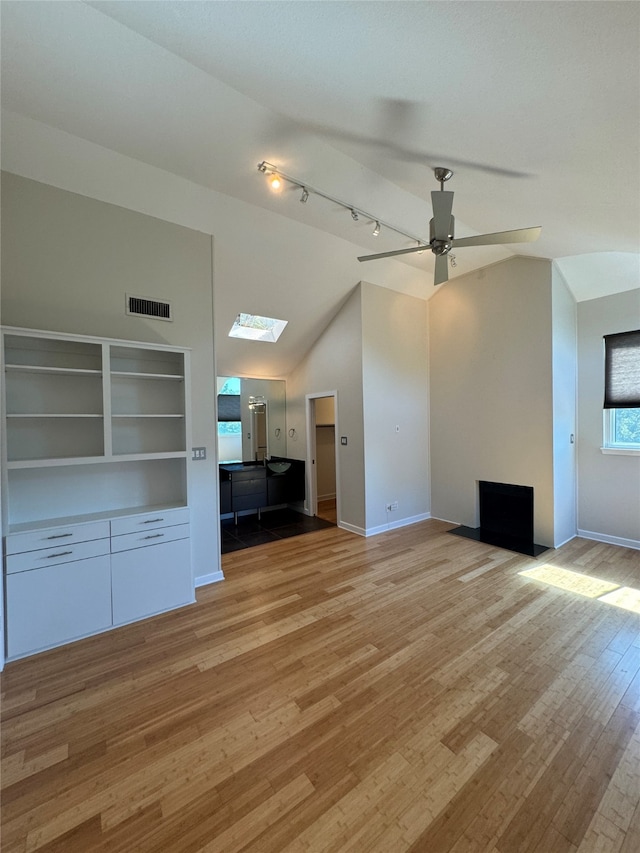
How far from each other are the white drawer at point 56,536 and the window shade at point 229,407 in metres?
3.13

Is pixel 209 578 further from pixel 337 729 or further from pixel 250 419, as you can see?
pixel 250 419

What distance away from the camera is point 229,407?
18.6ft

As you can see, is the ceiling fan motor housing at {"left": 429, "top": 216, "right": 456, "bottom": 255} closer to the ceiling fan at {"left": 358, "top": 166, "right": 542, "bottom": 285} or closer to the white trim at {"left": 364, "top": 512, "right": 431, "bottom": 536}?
the ceiling fan at {"left": 358, "top": 166, "right": 542, "bottom": 285}

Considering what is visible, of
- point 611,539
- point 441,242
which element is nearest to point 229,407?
point 441,242

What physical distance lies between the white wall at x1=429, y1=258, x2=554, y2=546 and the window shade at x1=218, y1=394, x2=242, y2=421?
322 cm

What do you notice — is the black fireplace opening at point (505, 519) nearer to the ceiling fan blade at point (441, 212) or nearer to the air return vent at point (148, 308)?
the ceiling fan blade at point (441, 212)

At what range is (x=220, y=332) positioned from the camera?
458 centimetres

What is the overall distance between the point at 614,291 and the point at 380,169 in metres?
3.39

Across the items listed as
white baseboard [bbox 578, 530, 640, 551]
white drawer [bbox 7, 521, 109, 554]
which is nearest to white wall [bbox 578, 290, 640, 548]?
white baseboard [bbox 578, 530, 640, 551]

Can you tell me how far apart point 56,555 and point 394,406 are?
403cm

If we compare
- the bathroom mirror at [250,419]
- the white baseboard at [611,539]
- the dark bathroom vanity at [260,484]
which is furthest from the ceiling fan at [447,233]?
the dark bathroom vanity at [260,484]

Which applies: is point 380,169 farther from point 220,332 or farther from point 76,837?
point 76,837

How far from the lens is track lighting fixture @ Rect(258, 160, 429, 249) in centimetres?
263

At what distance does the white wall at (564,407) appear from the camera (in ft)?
13.0
